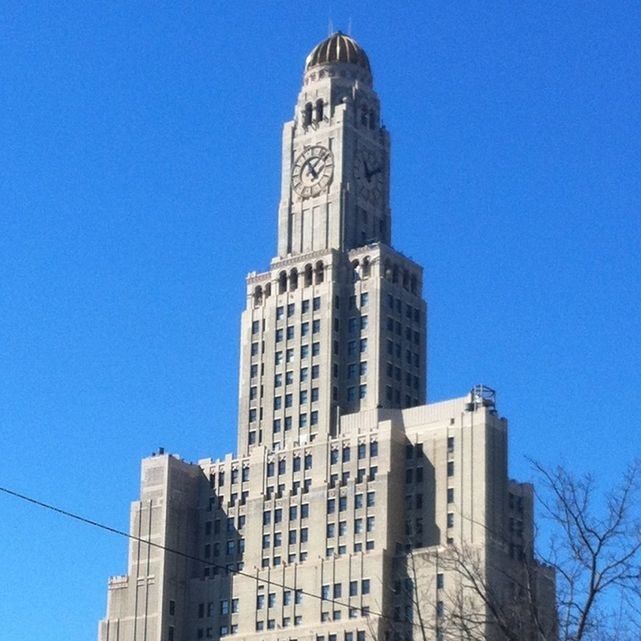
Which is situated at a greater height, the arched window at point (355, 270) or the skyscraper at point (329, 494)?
the arched window at point (355, 270)

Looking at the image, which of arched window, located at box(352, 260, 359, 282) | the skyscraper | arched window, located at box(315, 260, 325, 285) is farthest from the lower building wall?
arched window, located at box(315, 260, 325, 285)

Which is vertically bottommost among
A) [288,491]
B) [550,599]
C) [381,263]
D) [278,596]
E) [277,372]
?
[550,599]

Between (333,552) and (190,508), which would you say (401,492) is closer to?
(333,552)

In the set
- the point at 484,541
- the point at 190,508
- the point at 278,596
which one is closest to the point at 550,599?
the point at 484,541

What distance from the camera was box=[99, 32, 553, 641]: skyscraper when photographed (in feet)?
592

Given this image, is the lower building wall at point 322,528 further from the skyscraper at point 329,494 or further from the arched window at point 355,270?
the arched window at point 355,270

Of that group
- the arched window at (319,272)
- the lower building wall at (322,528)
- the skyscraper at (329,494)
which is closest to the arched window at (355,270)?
the skyscraper at (329,494)

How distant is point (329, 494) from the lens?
187500mm

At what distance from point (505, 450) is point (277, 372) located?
3013cm

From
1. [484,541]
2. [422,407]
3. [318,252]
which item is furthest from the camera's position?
[318,252]

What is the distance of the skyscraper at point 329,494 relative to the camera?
592 feet

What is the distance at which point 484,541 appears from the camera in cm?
17562

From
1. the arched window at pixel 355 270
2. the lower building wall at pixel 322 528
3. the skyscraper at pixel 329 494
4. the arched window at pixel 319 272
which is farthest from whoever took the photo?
the arched window at pixel 319 272

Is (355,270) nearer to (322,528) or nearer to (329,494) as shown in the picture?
(329,494)
